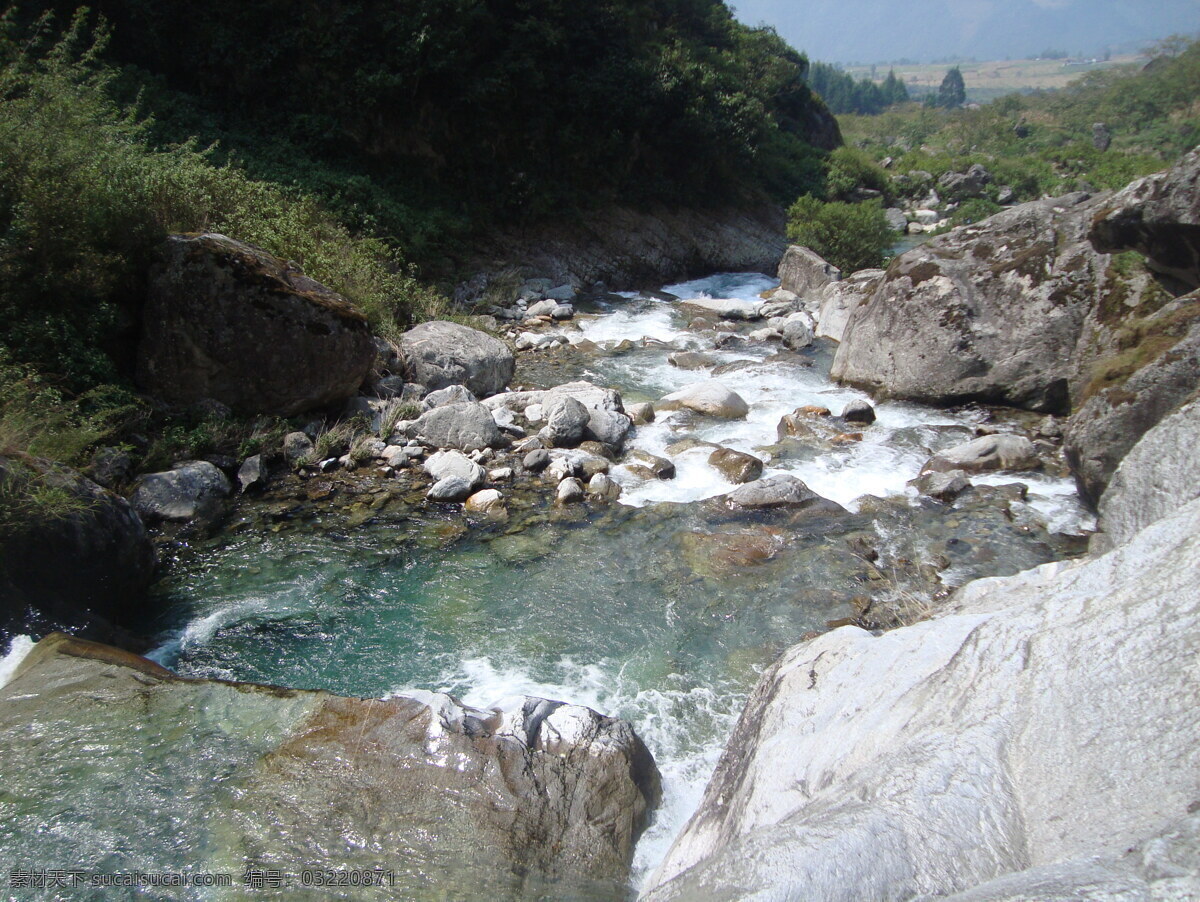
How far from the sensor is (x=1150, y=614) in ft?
9.89

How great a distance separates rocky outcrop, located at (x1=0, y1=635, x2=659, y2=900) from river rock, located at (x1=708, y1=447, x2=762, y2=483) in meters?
4.75

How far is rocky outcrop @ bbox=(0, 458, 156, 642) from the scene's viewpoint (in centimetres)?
550

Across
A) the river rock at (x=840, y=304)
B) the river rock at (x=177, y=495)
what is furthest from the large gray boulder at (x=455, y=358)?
the river rock at (x=840, y=304)

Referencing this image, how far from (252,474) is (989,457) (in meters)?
8.48

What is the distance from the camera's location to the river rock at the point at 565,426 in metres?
9.82

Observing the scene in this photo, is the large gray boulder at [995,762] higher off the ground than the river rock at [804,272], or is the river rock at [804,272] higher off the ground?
the river rock at [804,272]

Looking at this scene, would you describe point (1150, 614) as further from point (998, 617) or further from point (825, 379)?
point (825, 379)

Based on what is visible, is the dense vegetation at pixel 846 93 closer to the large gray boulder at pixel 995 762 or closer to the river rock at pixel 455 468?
the river rock at pixel 455 468

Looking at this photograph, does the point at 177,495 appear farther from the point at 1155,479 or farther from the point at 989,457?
the point at 989,457

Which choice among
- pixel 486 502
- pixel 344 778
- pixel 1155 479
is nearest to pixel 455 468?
pixel 486 502

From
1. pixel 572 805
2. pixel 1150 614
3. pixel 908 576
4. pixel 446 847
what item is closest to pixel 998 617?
pixel 1150 614

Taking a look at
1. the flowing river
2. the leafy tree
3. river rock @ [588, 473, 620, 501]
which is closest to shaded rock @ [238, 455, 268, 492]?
the flowing river

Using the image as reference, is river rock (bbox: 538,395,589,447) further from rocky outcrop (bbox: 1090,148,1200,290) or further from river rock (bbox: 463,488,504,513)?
rocky outcrop (bbox: 1090,148,1200,290)

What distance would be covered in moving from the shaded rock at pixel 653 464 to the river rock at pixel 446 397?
269 centimetres
